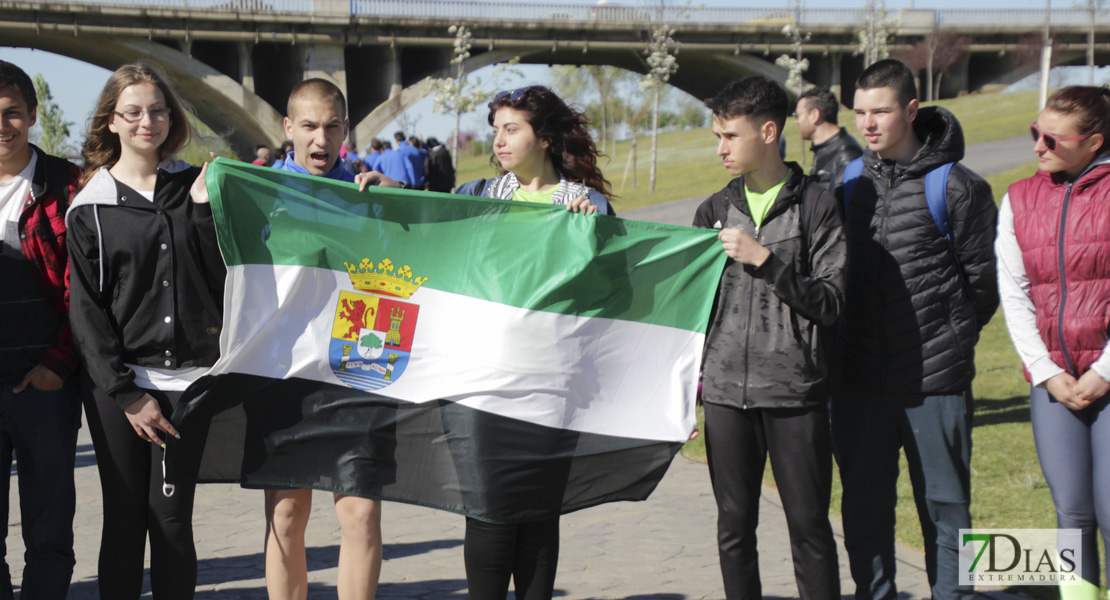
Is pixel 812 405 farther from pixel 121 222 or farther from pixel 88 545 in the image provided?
pixel 88 545

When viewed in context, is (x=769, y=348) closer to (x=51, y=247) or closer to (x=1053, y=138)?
(x=1053, y=138)

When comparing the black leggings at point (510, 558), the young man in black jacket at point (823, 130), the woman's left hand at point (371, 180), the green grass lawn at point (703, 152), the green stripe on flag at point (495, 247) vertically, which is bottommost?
the black leggings at point (510, 558)

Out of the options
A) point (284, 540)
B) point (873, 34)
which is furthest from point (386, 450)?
point (873, 34)

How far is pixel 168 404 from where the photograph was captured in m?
3.75

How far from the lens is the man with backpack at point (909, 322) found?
4105 millimetres

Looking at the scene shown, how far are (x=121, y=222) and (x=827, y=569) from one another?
9.63 feet

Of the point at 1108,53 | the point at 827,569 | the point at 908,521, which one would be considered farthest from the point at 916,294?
the point at 1108,53

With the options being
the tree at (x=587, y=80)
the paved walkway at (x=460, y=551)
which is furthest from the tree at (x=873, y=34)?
the paved walkway at (x=460, y=551)

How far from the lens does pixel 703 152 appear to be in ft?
163

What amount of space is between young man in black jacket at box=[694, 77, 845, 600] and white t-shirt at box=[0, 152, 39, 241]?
2.68m

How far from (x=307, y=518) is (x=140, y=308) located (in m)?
1.03

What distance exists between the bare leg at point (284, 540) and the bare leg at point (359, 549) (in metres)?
0.20

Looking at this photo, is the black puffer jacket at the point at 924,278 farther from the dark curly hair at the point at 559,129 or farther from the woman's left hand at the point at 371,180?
the woman's left hand at the point at 371,180

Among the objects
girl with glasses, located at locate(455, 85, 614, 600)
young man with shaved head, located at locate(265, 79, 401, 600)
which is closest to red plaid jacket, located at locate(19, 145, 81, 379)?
young man with shaved head, located at locate(265, 79, 401, 600)
